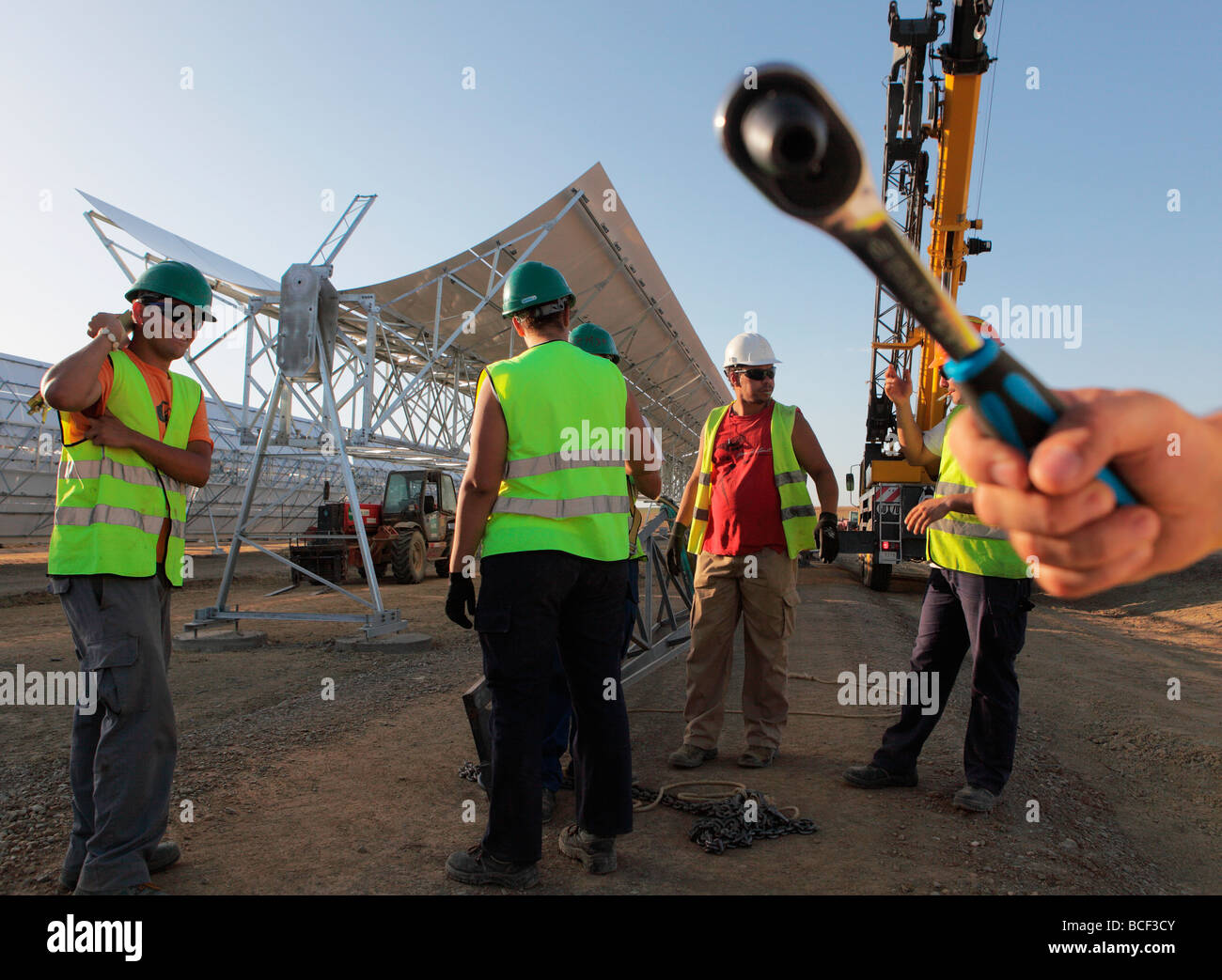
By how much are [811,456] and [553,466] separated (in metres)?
2.02

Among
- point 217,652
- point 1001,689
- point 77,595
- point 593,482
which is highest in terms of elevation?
point 593,482

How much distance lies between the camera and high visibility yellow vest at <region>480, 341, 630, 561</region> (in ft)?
8.88

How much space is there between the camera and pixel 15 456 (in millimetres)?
17969

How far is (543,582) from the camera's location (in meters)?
2.65

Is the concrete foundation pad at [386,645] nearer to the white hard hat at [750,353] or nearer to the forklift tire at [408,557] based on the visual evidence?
the white hard hat at [750,353]

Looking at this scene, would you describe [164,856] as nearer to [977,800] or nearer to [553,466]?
[553,466]

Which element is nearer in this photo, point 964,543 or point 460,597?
point 460,597

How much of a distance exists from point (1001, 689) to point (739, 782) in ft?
4.02

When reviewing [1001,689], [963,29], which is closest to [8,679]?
[1001,689]

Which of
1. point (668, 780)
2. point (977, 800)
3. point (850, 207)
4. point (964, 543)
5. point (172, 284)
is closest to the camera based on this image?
point (850, 207)

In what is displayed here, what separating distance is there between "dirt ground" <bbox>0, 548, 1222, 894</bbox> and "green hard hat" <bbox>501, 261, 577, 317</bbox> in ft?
6.67

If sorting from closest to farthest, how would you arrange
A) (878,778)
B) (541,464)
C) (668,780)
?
(541,464)
(878,778)
(668,780)

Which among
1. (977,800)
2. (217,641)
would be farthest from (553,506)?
(217,641)

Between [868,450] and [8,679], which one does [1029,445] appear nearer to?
[8,679]
